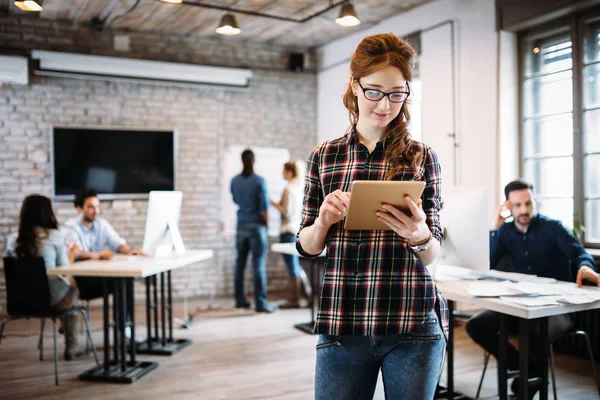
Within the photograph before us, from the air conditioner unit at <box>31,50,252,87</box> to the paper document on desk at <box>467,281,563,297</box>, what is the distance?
4.71m

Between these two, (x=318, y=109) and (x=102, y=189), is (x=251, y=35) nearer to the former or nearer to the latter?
(x=318, y=109)

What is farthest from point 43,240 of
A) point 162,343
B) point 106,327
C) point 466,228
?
point 466,228

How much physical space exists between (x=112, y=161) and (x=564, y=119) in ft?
15.2

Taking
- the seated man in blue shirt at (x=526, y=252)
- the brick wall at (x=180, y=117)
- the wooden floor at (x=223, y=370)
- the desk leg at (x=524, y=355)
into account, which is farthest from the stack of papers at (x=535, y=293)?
the brick wall at (x=180, y=117)

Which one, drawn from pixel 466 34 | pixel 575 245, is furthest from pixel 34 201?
pixel 466 34

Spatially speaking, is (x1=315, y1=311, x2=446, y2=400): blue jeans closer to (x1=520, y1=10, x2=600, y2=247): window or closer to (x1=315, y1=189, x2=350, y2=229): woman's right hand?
(x1=315, y1=189, x2=350, y2=229): woman's right hand

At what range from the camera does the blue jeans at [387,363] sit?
1.30 m

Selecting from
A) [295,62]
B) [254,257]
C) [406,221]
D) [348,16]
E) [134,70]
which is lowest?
[254,257]

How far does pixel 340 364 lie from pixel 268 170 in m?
5.98

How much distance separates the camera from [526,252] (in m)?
3.55

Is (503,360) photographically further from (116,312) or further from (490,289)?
(116,312)

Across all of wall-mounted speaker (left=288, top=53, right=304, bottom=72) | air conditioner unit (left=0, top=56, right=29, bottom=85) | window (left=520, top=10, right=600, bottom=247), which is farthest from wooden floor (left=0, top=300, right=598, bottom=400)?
wall-mounted speaker (left=288, top=53, right=304, bottom=72)

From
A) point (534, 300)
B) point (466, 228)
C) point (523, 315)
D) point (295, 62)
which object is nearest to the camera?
point (523, 315)

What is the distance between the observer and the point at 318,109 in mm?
7715
